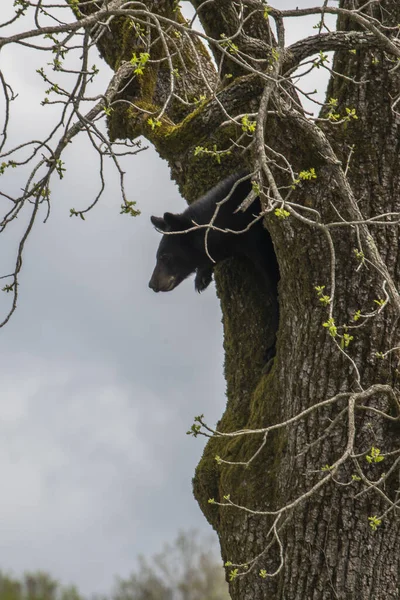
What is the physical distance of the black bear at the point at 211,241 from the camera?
6.54 m

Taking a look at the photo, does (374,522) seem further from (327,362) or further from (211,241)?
(211,241)

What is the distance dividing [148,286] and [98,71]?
3.23 meters

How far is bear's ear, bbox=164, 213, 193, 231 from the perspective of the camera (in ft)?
23.1

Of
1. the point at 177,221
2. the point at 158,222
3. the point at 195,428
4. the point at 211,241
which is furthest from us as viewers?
the point at 158,222

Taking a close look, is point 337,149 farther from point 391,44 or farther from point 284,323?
point 284,323

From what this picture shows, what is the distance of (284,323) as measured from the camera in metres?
5.25

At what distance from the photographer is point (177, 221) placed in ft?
23.4

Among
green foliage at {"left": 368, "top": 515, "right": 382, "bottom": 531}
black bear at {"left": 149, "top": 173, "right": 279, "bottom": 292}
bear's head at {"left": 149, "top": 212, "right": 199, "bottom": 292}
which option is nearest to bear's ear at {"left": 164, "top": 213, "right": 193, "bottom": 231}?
black bear at {"left": 149, "top": 173, "right": 279, "bottom": 292}

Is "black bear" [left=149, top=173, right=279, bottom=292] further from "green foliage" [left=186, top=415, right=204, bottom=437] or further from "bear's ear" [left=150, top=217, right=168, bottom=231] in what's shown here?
"green foliage" [left=186, top=415, right=204, bottom=437]

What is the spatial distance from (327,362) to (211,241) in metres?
2.31

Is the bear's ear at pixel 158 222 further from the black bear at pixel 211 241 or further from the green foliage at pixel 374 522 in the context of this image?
the green foliage at pixel 374 522

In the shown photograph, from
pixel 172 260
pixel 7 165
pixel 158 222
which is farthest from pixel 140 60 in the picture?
pixel 172 260

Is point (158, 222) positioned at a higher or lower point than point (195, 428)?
higher

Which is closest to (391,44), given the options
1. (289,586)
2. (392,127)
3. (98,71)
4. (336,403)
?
(392,127)
